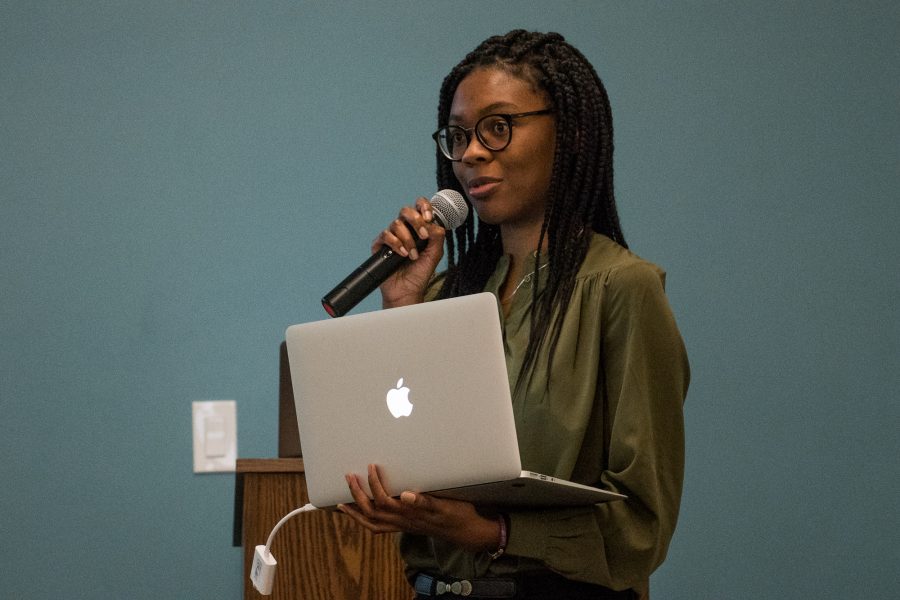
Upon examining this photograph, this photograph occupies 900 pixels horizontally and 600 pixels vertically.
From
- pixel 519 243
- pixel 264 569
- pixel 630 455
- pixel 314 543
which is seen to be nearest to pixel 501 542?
pixel 630 455

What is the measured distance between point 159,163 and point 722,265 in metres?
1.39

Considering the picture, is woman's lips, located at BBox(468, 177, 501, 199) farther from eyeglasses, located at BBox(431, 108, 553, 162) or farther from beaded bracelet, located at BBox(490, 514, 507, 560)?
beaded bracelet, located at BBox(490, 514, 507, 560)

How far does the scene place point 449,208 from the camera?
1.46m

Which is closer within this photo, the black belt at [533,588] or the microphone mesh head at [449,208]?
the black belt at [533,588]

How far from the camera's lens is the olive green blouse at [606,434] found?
1181mm

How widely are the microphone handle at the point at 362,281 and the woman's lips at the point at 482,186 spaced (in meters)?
0.09

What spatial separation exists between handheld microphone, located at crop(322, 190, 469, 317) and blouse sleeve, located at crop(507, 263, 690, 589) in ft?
0.91

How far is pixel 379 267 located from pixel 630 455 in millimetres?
384

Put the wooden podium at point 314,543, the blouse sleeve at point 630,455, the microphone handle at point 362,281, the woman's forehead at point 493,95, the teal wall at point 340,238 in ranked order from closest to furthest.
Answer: the blouse sleeve at point 630,455, the microphone handle at point 362,281, the woman's forehead at point 493,95, the wooden podium at point 314,543, the teal wall at point 340,238

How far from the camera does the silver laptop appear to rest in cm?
107

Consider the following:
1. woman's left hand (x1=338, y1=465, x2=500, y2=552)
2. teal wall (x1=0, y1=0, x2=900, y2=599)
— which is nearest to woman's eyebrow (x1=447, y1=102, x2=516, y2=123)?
woman's left hand (x1=338, y1=465, x2=500, y2=552)

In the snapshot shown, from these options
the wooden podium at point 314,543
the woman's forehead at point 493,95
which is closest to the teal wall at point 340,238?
the wooden podium at point 314,543

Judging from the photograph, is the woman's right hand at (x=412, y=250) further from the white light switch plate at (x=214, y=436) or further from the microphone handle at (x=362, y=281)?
the white light switch plate at (x=214, y=436)

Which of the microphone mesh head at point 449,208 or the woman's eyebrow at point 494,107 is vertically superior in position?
the woman's eyebrow at point 494,107
